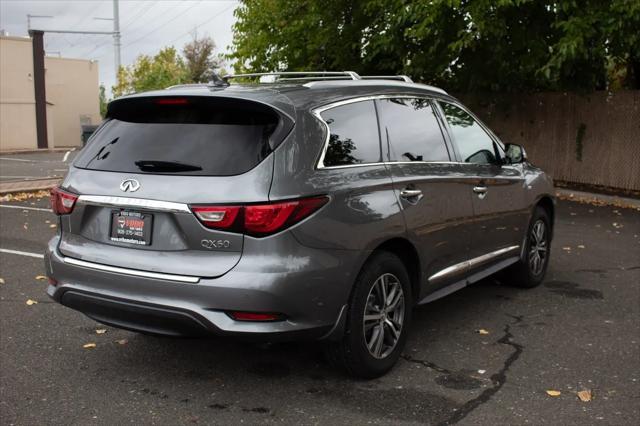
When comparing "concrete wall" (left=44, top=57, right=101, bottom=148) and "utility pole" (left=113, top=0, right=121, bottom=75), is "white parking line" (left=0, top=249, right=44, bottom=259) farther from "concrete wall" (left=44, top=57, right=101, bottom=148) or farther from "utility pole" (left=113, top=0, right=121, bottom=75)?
"concrete wall" (left=44, top=57, right=101, bottom=148)

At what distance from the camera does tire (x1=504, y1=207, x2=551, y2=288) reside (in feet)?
21.8

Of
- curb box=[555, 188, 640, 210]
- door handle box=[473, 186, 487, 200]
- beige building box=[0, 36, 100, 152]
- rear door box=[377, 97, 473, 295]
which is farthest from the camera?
beige building box=[0, 36, 100, 152]

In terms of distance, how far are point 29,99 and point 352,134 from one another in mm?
39709

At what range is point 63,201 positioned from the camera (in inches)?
172

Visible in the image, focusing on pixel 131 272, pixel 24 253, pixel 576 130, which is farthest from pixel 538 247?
pixel 576 130

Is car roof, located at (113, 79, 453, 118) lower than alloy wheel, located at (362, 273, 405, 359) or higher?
higher

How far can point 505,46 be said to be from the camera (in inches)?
559

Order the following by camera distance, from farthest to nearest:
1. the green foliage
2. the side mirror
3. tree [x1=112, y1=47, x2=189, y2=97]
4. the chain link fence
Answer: tree [x1=112, y1=47, x2=189, y2=97] → the chain link fence → the green foliage → the side mirror

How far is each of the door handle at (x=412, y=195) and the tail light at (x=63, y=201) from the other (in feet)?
6.43

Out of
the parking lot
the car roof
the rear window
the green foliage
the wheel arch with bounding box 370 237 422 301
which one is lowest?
the parking lot

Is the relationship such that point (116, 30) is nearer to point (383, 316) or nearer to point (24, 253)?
point (24, 253)

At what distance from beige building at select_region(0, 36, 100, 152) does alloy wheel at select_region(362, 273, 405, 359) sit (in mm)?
38455

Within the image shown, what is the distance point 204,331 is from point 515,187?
3.38m

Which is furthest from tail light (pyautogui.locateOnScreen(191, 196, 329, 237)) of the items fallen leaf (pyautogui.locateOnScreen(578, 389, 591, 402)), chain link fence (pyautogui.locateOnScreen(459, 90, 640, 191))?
chain link fence (pyautogui.locateOnScreen(459, 90, 640, 191))
